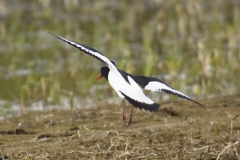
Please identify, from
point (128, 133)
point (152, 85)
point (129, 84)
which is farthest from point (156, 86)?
point (128, 133)

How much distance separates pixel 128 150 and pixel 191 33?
315 inches

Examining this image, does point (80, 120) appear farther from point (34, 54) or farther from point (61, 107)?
point (34, 54)

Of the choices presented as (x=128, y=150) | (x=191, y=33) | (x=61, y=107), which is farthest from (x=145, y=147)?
(x=191, y=33)

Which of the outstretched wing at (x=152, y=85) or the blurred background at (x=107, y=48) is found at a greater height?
the blurred background at (x=107, y=48)

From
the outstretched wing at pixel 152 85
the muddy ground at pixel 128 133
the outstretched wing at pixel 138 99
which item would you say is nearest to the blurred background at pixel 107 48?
the muddy ground at pixel 128 133

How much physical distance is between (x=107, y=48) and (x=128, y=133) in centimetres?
630

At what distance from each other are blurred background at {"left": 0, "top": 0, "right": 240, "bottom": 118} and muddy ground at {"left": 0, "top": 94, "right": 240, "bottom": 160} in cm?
100

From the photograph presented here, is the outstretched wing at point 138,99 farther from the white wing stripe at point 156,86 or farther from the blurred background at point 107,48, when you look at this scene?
the blurred background at point 107,48

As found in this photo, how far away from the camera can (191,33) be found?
519 inches

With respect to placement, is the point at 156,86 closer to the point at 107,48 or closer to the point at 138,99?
the point at 138,99

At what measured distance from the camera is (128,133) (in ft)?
20.2

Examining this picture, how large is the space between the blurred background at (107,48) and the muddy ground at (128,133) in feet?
3.28

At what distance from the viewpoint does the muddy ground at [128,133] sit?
17.7 feet

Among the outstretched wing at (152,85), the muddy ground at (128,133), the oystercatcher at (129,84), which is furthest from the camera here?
the outstretched wing at (152,85)
